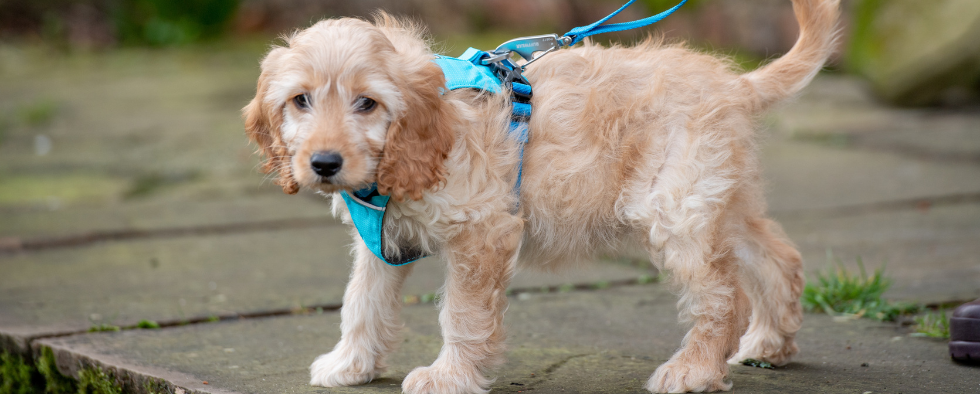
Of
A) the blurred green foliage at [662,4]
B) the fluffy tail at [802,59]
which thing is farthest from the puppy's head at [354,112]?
the blurred green foliage at [662,4]

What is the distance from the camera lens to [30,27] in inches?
641

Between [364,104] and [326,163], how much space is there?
0.26 metres

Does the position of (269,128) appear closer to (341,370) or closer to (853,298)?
(341,370)

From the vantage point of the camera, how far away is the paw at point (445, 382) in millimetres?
3201

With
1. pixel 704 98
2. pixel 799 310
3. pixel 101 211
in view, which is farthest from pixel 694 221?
pixel 101 211

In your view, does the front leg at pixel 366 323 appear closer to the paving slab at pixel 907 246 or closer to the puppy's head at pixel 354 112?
the puppy's head at pixel 354 112

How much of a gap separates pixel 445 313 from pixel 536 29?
40.5ft

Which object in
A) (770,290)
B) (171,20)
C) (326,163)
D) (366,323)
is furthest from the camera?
(171,20)

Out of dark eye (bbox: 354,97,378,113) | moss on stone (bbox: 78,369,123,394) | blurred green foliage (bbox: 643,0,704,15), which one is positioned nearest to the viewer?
dark eye (bbox: 354,97,378,113)

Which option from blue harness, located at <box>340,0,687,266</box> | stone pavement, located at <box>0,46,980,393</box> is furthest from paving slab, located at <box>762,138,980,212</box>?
blue harness, located at <box>340,0,687,266</box>

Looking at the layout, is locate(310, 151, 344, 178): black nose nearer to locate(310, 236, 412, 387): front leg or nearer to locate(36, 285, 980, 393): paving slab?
locate(310, 236, 412, 387): front leg

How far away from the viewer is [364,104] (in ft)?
9.76

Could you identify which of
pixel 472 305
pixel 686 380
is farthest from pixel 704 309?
pixel 472 305

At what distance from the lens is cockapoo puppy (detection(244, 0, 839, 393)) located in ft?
9.74
